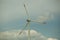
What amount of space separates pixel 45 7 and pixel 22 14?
1.12 feet

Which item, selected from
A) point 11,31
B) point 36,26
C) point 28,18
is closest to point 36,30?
point 36,26

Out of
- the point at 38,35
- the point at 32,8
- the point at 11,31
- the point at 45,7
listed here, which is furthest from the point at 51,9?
the point at 11,31

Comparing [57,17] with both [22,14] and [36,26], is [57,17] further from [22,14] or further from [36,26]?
[22,14]

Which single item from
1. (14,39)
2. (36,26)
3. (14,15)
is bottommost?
(14,39)

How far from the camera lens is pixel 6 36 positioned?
2.22 metres

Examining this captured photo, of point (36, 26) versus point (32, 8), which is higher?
point (32, 8)

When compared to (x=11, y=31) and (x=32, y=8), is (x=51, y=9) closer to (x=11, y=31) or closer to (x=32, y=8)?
(x=32, y=8)

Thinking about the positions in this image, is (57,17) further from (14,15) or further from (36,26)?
(14,15)

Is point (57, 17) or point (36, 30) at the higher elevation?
point (57, 17)

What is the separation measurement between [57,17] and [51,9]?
141 mm

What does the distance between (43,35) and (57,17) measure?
0.33m

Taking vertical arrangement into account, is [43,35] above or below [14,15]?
below

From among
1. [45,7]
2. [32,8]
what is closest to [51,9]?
[45,7]

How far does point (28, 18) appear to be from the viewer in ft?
7.36
